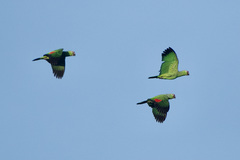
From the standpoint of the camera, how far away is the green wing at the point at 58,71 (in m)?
53.2

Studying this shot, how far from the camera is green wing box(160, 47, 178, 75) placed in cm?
5194

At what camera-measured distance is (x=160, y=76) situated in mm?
52281

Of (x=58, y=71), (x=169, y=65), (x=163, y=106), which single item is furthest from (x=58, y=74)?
(x=163, y=106)

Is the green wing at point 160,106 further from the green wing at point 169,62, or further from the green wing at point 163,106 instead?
the green wing at point 169,62

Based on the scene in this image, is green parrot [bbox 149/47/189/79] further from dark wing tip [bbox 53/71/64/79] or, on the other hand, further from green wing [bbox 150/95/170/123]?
dark wing tip [bbox 53/71/64/79]

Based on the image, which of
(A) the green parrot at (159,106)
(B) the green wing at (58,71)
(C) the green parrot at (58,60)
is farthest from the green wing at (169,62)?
(B) the green wing at (58,71)

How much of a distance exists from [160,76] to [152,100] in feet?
11.8

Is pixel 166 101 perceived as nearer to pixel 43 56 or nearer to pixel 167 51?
pixel 167 51

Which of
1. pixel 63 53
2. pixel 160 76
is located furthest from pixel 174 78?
pixel 63 53

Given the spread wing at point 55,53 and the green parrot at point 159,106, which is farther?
the spread wing at point 55,53

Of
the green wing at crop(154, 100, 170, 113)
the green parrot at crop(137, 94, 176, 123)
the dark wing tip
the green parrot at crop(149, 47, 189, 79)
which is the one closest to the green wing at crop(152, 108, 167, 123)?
the green parrot at crop(137, 94, 176, 123)

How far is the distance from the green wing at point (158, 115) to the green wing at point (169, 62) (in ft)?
13.2

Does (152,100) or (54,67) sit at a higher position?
(54,67)

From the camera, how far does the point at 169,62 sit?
52094 millimetres
